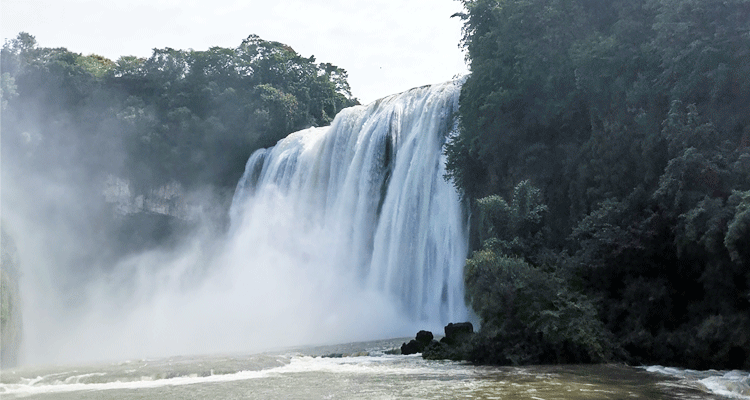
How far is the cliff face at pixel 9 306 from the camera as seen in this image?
23.2 m

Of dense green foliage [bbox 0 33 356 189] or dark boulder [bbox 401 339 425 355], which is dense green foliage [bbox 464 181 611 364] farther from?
dense green foliage [bbox 0 33 356 189]

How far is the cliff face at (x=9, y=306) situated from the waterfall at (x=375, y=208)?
38.1 ft

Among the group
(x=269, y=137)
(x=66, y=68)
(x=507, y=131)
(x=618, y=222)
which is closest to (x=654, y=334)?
(x=618, y=222)

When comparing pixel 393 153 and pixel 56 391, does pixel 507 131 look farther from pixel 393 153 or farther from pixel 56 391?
pixel 56 391

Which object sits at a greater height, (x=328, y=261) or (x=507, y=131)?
(x=507, y=131)

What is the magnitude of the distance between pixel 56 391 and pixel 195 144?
3097 cm

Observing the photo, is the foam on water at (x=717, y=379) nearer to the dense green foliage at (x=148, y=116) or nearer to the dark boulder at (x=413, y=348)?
the dark boulder at (x=413, y=348)

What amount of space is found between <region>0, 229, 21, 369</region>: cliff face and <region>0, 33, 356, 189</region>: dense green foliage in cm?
1926

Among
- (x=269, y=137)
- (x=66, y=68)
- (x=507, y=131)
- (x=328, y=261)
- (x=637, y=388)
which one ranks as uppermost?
(x=66, y=68)

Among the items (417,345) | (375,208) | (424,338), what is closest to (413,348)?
(417,345)

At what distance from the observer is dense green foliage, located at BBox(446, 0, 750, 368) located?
15.0 m

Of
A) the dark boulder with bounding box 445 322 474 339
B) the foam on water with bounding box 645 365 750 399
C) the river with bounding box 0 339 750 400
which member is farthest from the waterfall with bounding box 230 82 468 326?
the foam on water with bounding box 645 365 750 399

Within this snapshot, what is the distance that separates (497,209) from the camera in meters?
20.3

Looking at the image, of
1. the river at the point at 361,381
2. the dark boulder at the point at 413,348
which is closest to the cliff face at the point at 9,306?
the river at the point at 361,381
